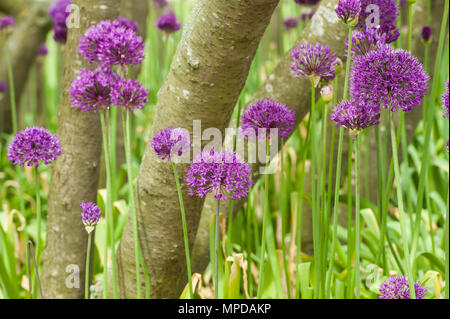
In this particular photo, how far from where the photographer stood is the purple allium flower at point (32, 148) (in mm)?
1021

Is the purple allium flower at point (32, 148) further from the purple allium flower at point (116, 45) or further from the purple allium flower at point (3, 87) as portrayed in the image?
the purple allium flower at point (3, 87)

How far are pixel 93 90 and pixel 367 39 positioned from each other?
502 mm

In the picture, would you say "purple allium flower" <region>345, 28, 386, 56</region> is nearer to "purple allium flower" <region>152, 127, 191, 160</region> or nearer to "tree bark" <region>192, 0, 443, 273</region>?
"purple allium flower" <region>152, 127, 191, 160</region>

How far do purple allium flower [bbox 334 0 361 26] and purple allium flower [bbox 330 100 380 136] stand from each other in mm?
139

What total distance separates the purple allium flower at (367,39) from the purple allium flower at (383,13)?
14mm

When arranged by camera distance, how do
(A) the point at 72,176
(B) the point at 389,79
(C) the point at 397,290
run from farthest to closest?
(A) the point at 72,176
(C) the point at 397,290
(B) the point at 389,79

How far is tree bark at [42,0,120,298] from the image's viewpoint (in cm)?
144

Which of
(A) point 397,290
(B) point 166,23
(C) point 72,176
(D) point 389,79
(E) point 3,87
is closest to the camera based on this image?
(D) point 389,79

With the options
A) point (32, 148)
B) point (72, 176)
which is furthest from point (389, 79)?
point (72, 176)

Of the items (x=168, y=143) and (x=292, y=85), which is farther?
(x=292, y=85)

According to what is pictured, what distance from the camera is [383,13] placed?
979 millimetres

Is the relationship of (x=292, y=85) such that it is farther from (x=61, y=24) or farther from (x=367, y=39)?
(x=61, y=24)

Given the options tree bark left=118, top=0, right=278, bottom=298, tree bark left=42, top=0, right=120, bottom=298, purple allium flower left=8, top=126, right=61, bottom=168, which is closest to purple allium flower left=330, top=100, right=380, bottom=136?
tree bark left=118, top=0, right=278, bottom=298
